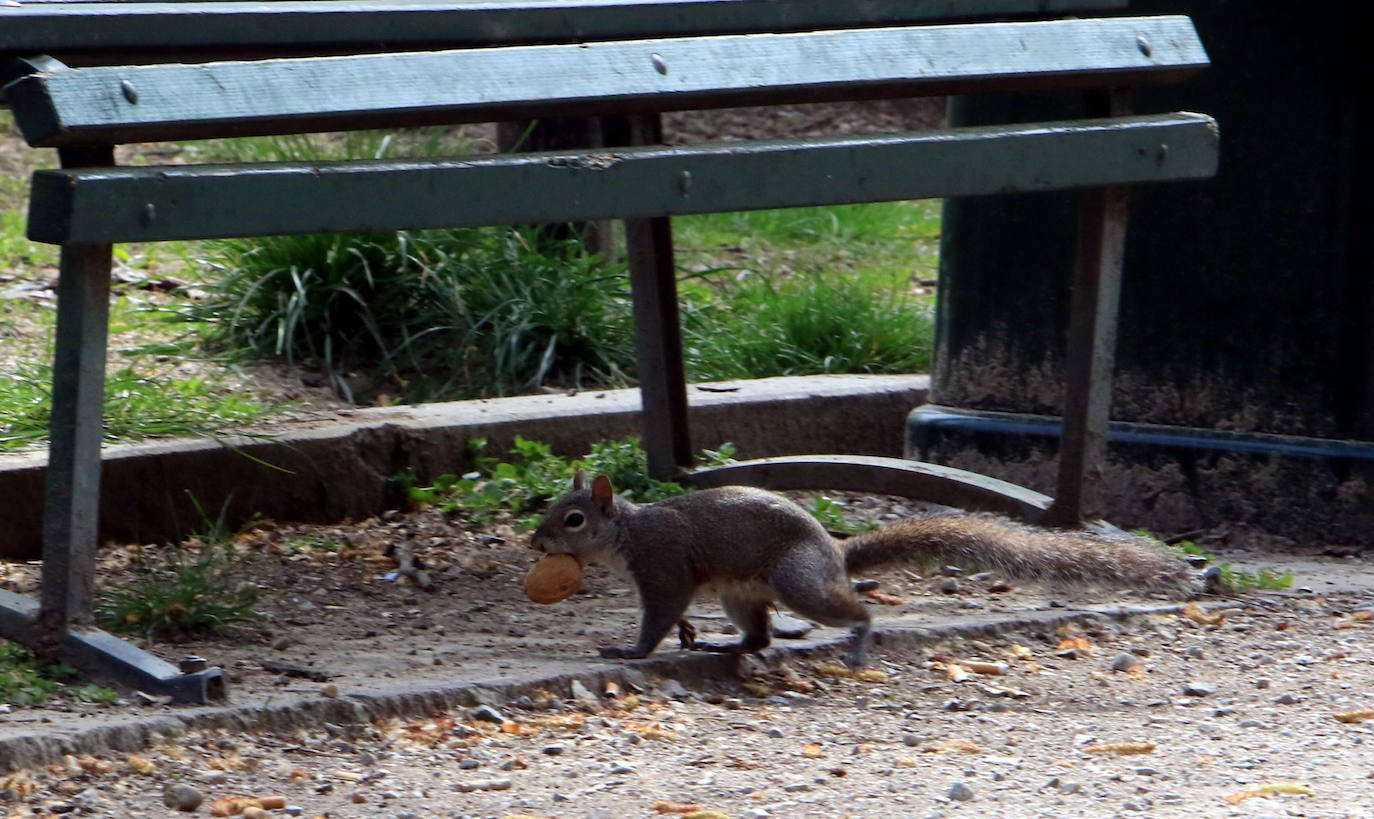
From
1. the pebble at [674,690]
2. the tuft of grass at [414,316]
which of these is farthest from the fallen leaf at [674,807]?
the tuft of grass at [414,316]

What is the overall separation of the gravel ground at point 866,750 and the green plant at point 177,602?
650 millimetres

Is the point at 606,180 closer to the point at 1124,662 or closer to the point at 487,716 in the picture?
the point at 487,716

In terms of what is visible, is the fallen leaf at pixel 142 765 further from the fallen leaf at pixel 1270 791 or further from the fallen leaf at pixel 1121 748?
the fallen leaf at pixel 1270 791

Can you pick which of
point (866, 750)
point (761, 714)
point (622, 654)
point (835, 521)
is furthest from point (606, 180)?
point (835, 521)

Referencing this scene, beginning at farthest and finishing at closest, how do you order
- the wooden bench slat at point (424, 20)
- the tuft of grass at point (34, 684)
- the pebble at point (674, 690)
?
the pebble at point (674, 690) → the wooden bench slat at point (424, 20) → the tuft of grass at point (34, 684)

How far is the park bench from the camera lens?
11.0ft

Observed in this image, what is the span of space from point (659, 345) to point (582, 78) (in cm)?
152

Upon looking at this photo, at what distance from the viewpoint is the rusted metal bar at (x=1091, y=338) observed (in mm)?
4691

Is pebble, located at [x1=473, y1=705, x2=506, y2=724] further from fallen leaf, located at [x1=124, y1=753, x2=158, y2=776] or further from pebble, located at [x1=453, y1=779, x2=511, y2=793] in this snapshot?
fallen leaf, located at [x1=124, y1=753, x2=158, y2=776]

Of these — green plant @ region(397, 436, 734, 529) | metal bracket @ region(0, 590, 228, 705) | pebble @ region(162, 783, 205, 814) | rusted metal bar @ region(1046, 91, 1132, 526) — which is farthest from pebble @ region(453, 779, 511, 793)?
rusted metal bar @ region(1046, 91, 1132, 526)

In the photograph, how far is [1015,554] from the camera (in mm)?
4121

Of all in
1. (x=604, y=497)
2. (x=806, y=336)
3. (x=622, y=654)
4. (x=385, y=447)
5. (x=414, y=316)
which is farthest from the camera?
(x=806, y=336)

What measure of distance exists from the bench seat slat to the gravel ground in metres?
0.94

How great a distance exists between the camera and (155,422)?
5133mm
